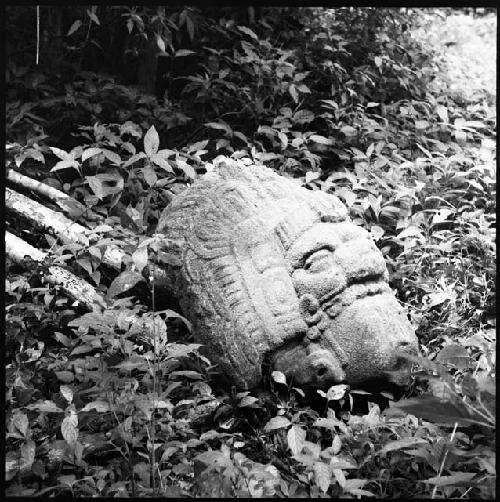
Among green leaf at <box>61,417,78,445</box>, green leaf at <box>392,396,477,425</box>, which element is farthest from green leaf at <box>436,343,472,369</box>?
green leaf at <box>61,417,78,445</box>

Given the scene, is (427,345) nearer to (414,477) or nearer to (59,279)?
(414,477)

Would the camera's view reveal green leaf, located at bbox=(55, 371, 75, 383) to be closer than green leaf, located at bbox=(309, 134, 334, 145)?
Yes

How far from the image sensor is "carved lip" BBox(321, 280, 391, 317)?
305 cm

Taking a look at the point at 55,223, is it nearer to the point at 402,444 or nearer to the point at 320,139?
the point at 320,139

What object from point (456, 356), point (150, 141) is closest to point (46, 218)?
point (150, 141)

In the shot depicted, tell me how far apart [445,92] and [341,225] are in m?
3.42

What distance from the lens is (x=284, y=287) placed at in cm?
313

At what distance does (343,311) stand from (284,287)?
32cm

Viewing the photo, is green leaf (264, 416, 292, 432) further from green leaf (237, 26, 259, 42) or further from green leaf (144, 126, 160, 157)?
green leaf (237, 26, 259, 42)

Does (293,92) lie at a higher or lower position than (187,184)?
higher

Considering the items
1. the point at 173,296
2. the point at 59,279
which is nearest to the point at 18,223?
the point at 59,279

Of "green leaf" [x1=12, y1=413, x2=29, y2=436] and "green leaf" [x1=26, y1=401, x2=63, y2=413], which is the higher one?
"green leaf" [x1=26, y1=401, x2=63, y2=413]

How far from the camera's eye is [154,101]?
5359 millimetres

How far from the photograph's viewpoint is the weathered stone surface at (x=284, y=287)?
298 cm
